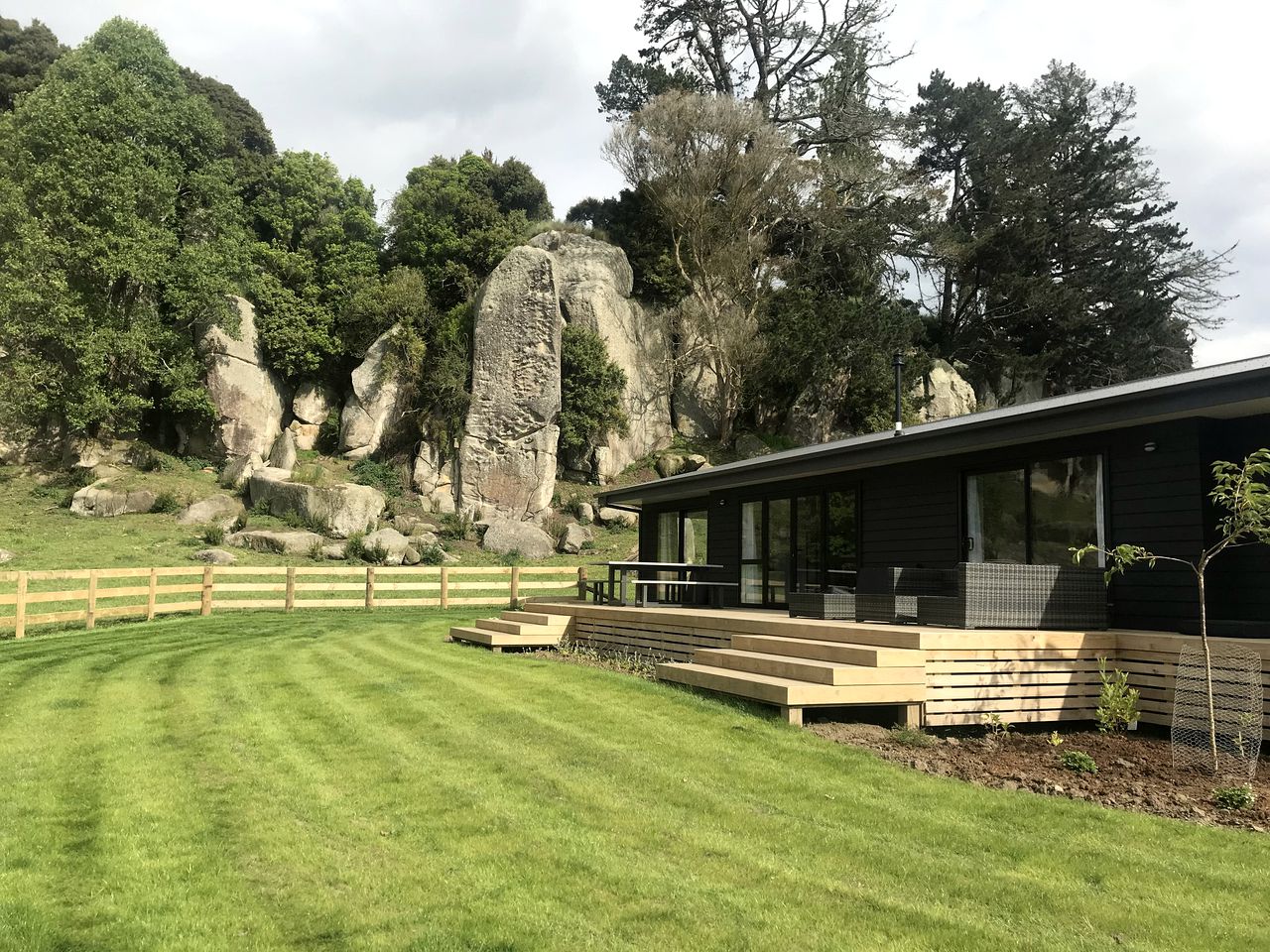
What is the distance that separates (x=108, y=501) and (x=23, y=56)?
21.0 m

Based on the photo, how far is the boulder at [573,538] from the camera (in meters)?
23.8

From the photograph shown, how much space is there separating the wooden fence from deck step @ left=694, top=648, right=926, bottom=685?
870 centimetres

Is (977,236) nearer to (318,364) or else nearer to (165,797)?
(318,364)

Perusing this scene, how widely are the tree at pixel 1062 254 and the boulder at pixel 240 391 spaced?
971 inches

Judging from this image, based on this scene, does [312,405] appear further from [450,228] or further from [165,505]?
[450,228]

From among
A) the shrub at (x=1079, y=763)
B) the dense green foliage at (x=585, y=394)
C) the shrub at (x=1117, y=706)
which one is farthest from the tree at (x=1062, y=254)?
the shrub at (x=1079, y=763)

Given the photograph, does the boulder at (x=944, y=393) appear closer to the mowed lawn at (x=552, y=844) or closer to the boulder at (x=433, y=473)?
the boulder at (x=433, y=473)

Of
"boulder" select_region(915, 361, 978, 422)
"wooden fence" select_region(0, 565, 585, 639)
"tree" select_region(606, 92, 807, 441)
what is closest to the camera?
"wooden fence" select_region(0, 565, 585, 639)

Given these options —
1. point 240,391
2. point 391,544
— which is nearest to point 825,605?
point 391,544

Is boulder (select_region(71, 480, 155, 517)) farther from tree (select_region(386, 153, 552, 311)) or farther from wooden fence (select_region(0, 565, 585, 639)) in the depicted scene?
tree (select_region(386, 153, 552, 311))

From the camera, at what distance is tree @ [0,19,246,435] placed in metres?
23.4

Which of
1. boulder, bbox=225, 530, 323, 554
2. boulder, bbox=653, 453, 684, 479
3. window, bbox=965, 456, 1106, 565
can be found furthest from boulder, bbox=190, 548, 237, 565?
window, bbox=965, 456, 1106, 565

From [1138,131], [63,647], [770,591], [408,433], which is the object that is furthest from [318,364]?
[1138,131]

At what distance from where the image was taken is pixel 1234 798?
4512 millimetres
